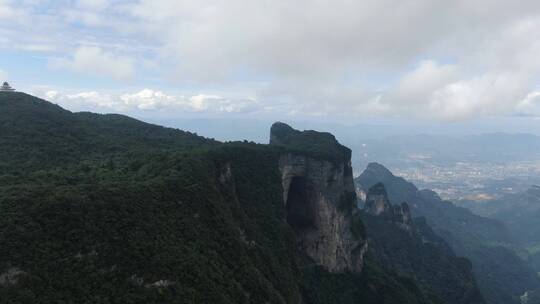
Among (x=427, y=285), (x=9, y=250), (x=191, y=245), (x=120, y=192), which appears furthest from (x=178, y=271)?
(x=427, y=285)

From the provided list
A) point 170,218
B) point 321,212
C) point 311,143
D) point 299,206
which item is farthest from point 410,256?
point 170,218

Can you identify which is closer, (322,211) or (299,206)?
(322,211)

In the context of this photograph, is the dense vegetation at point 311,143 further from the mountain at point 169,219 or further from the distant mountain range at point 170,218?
the mountain at point 169,219

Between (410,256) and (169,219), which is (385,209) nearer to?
(410,256)

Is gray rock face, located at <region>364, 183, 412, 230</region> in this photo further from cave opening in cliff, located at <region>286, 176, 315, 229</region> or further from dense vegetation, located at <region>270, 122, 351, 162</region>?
cave opening in cliff, located at <region>286, 176, 315, 229</region>

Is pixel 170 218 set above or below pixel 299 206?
above

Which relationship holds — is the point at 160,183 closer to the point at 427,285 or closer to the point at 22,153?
the point at 22,153

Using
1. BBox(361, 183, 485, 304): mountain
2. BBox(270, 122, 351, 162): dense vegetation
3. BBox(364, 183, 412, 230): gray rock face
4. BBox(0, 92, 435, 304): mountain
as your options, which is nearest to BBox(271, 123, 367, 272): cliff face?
BBox(0, 92, 435, 304): mountain
